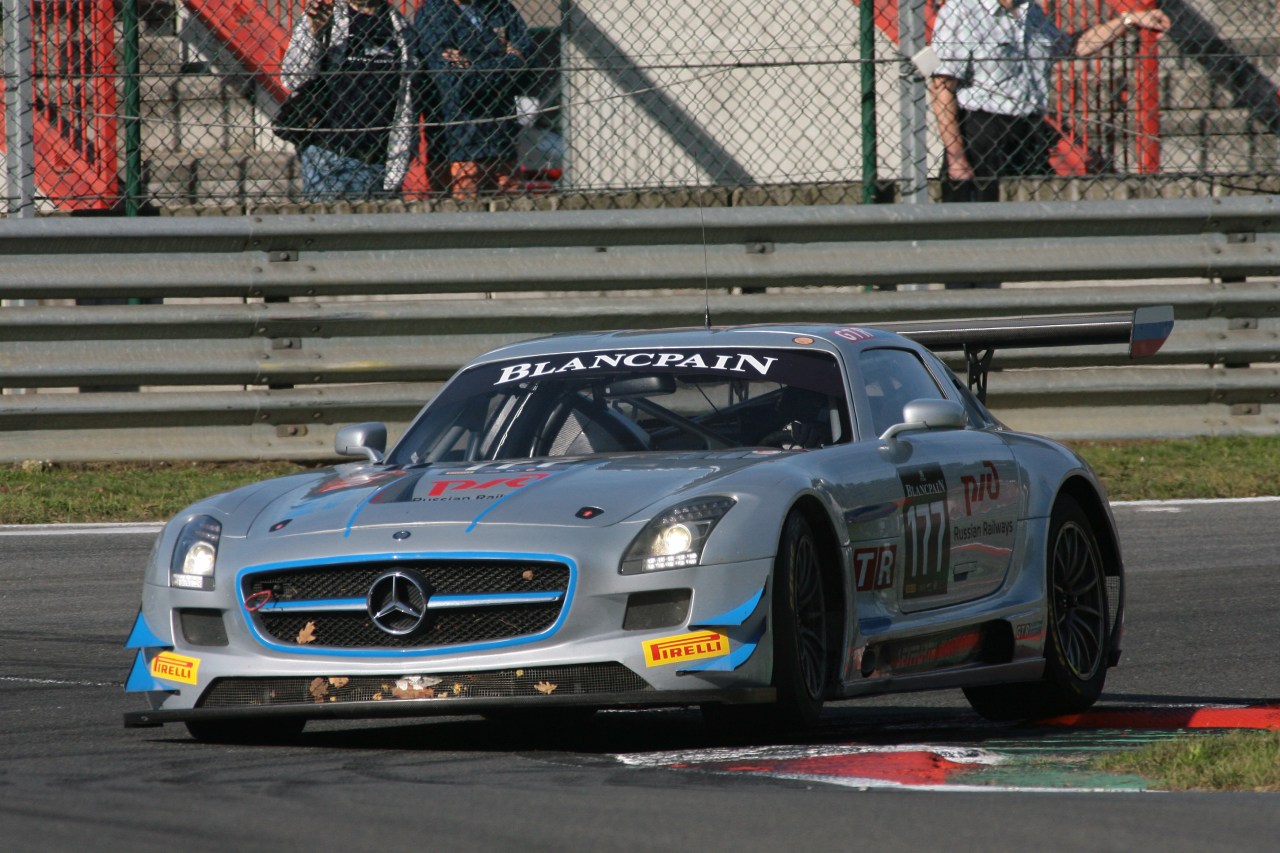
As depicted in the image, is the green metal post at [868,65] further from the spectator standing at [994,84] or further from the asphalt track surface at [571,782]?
the asphalt track surface at [571,782]

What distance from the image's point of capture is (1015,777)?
510cm

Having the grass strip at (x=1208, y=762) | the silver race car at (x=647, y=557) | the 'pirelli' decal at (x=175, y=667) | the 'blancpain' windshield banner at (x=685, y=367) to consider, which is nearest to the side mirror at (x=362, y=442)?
the silver race car at (x=647, y=557)

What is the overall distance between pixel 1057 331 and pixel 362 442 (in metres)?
2.38

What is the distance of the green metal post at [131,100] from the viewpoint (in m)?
11.8

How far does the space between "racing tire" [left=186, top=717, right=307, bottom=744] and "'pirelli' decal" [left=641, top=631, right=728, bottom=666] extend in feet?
3.52

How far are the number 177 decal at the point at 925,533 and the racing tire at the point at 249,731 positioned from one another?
177 cm

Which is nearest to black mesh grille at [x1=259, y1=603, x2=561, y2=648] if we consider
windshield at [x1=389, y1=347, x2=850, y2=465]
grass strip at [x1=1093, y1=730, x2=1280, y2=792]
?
windshield at [x1=389, y1=347, x2=850, y2=465]

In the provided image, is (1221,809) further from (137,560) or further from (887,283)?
(887,283)

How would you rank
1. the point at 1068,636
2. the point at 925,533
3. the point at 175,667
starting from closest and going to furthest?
the point at 175,667, the point at 925,533, the point at 1068,636

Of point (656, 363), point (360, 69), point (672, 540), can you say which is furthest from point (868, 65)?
point (672, 540)

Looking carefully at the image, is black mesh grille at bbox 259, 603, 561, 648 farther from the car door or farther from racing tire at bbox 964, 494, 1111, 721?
racing tire at bbox 964, 494, 1111, 721

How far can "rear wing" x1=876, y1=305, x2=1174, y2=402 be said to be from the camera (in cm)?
741

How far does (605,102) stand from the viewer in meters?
12.4

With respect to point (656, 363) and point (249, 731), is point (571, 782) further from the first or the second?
point (656, 363)
